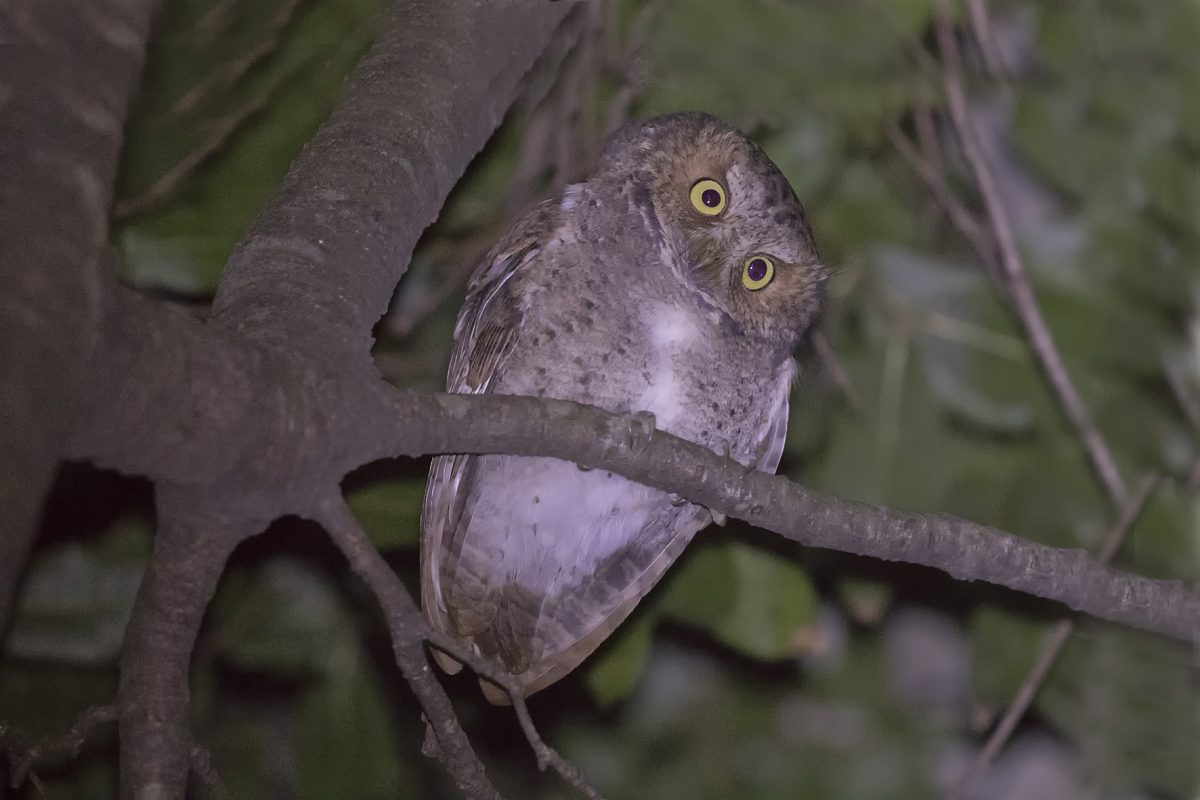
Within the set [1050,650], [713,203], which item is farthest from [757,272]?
[1050,650]

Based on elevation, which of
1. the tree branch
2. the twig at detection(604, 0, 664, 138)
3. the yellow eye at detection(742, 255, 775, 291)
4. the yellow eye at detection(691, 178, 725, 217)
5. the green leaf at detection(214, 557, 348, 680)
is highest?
the twig at detection(604, 0, 664, 138)

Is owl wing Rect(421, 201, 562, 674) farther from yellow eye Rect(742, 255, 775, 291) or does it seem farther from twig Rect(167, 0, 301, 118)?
twig Rect(167, 0, 301, 118)

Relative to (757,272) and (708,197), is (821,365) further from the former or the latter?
(708,197)

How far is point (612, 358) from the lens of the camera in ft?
5.82

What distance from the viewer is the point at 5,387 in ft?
2.56

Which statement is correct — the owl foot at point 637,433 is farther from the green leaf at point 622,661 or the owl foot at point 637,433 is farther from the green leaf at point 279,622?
the green leaf at point 279,622

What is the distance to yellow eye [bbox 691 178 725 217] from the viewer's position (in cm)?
189

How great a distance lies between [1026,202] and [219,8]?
2193 mm

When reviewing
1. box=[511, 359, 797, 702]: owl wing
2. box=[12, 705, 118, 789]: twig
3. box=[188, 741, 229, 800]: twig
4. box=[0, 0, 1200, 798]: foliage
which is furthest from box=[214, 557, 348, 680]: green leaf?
box=[12, 705, 118, 789]: twig

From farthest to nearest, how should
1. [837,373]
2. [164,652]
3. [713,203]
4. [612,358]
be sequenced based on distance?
[837,373] → [713,203] → [612,358] → [164,652]

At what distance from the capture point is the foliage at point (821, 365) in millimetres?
1871

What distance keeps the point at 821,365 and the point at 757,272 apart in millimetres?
413

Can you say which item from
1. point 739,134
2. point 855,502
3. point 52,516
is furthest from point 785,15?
point 52,516

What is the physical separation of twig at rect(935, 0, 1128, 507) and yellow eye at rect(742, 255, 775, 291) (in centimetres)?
40
